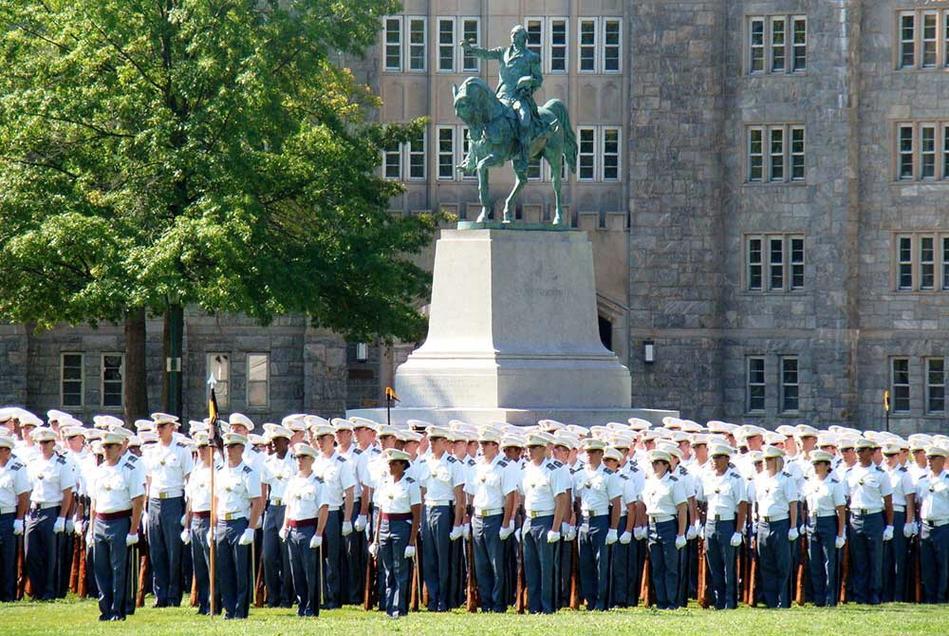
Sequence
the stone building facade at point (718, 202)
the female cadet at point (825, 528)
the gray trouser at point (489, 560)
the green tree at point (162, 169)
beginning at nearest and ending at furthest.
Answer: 1. the gray trouser at point (489, 560)
2. the female cadet at point (825, 528)
3. the green tree at point (162, 169)
4. the stone building facade at point (718, 202)

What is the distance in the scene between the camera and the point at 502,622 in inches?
786

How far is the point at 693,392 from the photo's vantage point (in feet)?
177

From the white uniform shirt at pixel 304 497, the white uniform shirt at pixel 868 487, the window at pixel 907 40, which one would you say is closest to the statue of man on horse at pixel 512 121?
the white uniform shirt at pixel 868 487

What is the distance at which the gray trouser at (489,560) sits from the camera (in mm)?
21703

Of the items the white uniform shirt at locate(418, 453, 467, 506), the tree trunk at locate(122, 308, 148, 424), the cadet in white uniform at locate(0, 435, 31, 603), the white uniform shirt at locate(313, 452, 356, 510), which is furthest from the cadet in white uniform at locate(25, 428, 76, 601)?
the tree trunk at locate(122, 308, 148, 424)

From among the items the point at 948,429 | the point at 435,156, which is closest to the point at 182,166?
the point at 435,156

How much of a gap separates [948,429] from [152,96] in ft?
76.7

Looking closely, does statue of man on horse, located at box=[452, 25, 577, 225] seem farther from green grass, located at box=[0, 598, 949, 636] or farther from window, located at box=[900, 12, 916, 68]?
window, located at box=[900, 12, 916, 68]

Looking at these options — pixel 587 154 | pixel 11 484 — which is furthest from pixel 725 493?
pixel 587 154

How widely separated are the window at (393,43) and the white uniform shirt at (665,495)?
33685 millimetres

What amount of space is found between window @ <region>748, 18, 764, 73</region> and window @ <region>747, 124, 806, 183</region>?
1523 millimetres

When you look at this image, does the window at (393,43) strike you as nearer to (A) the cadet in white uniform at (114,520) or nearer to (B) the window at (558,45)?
(B) the window at (558,45)

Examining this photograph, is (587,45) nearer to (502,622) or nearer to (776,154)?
(776,154)

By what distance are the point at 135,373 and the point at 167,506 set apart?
20.8m
